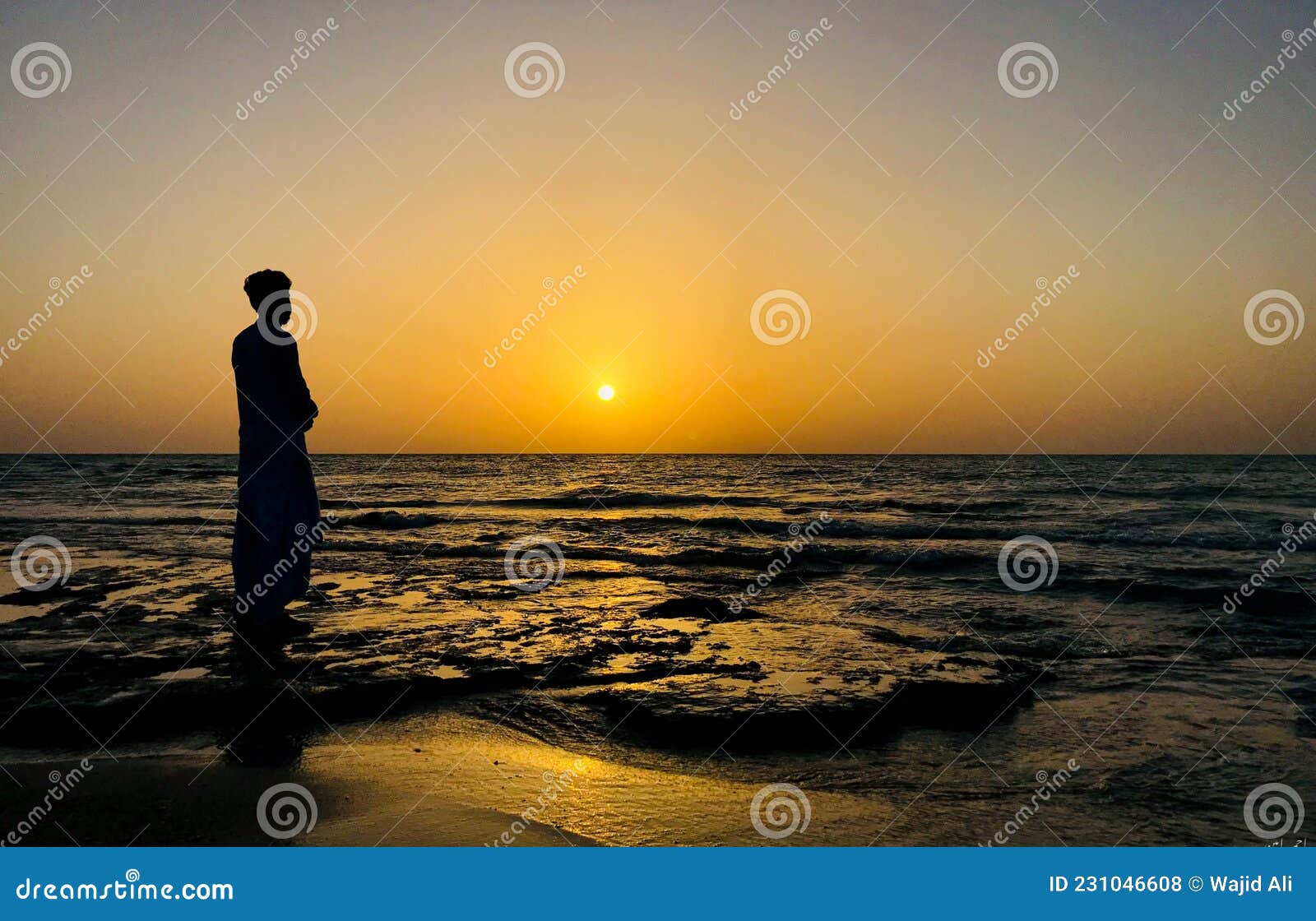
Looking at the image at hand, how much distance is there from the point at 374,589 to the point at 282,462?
3211mm

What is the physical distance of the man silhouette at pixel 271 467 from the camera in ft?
Answer: 17.0

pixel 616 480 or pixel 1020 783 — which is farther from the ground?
pixel 616 480

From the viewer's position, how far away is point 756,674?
194 inches

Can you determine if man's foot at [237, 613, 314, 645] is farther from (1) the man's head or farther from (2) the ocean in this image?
(1) the man's head

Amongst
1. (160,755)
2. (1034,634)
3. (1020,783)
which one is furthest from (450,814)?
(1034,634)

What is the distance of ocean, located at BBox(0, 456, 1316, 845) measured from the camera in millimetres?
3258

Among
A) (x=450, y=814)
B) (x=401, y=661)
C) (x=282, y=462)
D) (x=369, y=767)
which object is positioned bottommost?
(x=450, y=814)

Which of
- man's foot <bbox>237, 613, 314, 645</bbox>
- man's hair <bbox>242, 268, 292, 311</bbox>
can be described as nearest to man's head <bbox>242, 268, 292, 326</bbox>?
man's hair <bbox>242, 268, 292, 311</bbox>

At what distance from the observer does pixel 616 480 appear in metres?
42.2

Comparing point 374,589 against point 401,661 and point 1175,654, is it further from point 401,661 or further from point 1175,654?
point 1175,654

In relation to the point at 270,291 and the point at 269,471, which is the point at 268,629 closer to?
the point at 269,471

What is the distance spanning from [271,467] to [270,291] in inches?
45.9

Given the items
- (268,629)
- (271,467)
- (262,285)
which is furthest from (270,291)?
(268,629)

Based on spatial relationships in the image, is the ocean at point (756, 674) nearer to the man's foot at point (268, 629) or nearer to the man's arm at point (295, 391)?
the man's foot at point (268, 629)
